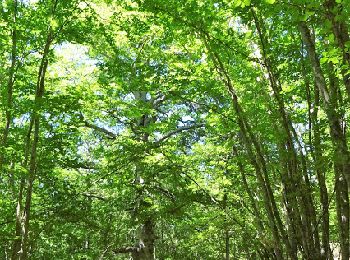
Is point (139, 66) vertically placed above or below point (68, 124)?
above

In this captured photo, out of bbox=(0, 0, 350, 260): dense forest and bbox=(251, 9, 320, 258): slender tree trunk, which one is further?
bbox=(251, 9, 320, 258): slender tree trunk

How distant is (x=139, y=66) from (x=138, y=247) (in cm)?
747

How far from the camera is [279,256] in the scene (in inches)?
192

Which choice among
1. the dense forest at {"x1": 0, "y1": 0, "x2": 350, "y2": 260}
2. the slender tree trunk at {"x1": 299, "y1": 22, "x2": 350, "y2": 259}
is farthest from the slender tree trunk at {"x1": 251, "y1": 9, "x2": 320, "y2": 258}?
the slender tree trunk at {"x1": 299, "y1": 22, "x2": 350, "y2": 259}

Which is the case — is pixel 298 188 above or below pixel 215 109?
below

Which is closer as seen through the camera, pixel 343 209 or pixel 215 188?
pixel 343 209

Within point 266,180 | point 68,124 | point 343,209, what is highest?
point 68,124

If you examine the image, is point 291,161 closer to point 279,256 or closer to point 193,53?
point 279,256

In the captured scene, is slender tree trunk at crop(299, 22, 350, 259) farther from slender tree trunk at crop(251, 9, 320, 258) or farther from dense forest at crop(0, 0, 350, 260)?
slender tree trunk at crop(251, 9, 320, 258)

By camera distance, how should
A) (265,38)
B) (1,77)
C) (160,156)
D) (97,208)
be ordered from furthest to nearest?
(97,208), (1,77), (160,156), (265,38)

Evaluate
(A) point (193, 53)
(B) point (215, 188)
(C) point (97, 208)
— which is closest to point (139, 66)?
(A) point (193, 53)

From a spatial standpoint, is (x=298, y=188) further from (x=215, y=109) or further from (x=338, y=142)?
(x=215, y=109)

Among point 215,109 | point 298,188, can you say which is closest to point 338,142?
point 298,188

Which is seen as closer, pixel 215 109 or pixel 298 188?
pixel 298 188
